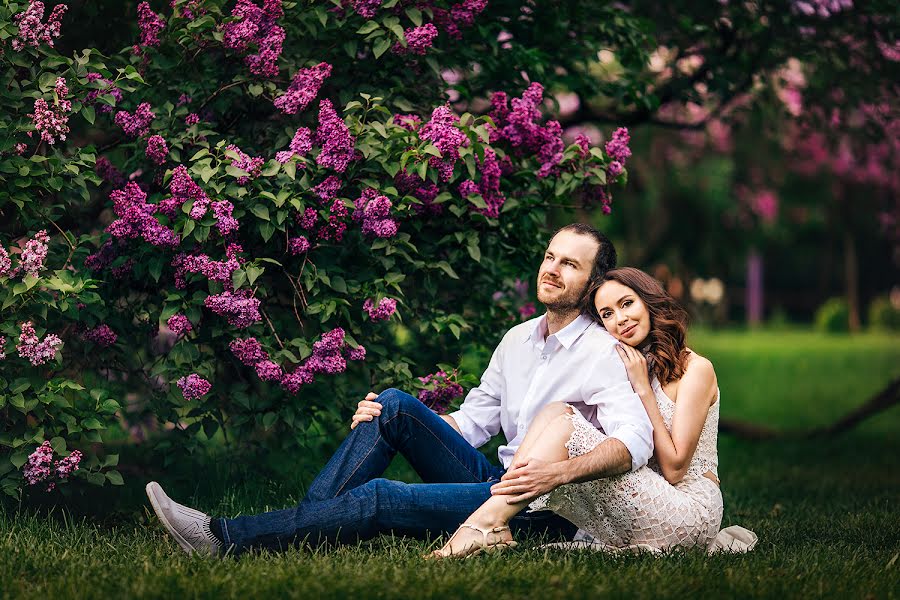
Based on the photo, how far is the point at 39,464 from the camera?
14.0 ft

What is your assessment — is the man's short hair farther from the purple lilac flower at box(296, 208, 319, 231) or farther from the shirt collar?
the purple lilac flower at box(296, 208, 319, 231)

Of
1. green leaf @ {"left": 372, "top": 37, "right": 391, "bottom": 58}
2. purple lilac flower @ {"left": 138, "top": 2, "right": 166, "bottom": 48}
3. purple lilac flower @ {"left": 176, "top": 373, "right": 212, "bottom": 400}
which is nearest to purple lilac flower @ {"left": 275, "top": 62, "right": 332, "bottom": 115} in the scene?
green leaf @ {"left": 372, "top": 37, "right": 391, "bottom": 58}

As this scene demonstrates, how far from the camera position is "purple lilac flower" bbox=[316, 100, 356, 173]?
4.45 m

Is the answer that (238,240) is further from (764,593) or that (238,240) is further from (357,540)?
(764,593)

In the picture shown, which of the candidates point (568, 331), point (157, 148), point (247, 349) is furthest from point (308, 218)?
point (568, 331)

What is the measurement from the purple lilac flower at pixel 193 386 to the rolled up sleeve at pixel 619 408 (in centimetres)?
163

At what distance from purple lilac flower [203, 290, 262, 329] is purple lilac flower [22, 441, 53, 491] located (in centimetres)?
87

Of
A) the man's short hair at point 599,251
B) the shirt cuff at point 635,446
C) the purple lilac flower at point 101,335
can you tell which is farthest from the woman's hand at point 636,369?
the purple lilac flower at point 101,335

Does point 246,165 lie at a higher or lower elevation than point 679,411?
higher

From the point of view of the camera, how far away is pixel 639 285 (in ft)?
13.8

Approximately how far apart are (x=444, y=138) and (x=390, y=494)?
1.53m

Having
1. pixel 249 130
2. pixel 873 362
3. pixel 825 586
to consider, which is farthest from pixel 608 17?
pixel 873 362

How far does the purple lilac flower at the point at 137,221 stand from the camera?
171 inches

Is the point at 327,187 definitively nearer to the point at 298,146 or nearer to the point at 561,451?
the point at 298,146
